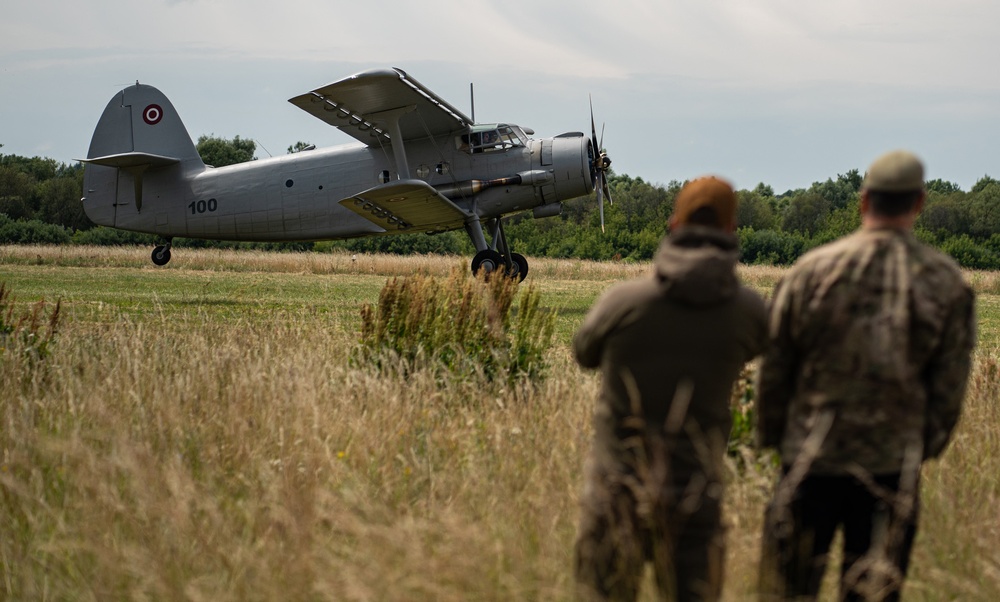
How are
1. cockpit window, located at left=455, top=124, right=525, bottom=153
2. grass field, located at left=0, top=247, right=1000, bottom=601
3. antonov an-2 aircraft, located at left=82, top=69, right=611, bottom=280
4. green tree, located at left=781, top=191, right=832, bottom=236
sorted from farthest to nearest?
green tree, located at left=781, top=191, right=832, bottom=236 → cockpit window, located at left=455, top=124, right=525, bottom=153 → antonov an-2 aircraft, located at left=82, top=69, right=611, bottom=280 → grass field, located at left=0, top=247, right=1000, bottom=601

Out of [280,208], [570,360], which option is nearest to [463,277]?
[570,360]

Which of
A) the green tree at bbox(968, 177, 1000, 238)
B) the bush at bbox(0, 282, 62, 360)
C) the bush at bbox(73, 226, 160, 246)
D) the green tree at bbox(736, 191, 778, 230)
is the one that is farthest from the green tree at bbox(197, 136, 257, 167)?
the bush at bbox(0, 282, 62, 360)

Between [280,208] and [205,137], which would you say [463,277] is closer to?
[280,208]

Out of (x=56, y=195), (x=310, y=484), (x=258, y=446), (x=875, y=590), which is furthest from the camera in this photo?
(x=56, y=195)

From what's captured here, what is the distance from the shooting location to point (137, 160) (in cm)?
2148

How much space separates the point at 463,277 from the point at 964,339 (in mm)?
6063

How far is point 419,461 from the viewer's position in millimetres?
5859

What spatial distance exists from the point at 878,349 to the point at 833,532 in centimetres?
67

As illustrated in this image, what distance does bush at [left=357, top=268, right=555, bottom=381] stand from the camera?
8188 millimetres

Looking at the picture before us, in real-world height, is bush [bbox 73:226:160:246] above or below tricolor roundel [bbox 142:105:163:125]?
below

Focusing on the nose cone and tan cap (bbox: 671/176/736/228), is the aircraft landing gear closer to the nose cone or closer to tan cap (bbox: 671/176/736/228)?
the nose cone

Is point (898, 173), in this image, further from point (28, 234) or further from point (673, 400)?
point (28, 234)

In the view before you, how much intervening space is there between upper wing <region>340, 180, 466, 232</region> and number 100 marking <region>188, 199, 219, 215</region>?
4.12 meters

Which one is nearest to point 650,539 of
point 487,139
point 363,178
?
point 487,139
